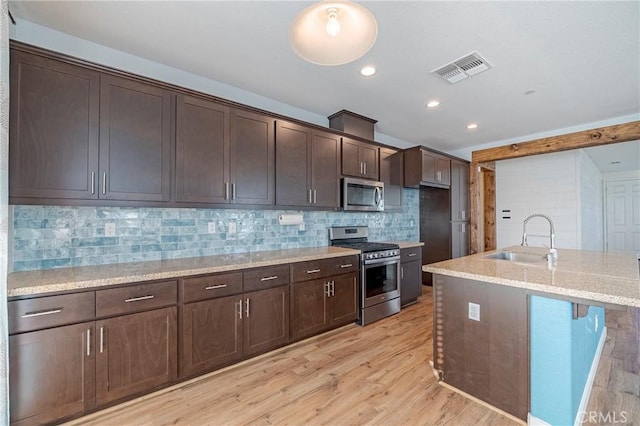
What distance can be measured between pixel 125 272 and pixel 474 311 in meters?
2.46

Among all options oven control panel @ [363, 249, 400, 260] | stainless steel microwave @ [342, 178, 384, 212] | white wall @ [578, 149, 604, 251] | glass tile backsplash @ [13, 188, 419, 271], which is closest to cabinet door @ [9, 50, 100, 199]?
glass tile backsplash @ [13, 188, 419, 271]

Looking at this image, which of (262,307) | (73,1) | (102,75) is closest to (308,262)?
(262,307)

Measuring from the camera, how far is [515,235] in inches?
217

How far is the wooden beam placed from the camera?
358 centimetres

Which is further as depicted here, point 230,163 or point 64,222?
point 230,163

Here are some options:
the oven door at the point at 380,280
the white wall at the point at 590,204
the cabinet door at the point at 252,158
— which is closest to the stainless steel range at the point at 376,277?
the oven door at the point at 380,280

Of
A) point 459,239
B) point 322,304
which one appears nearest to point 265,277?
point 322,304

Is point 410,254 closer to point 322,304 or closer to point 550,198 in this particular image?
point 322,304

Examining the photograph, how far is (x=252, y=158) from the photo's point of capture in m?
2.68

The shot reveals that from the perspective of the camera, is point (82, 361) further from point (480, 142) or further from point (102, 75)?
point (480, 142)

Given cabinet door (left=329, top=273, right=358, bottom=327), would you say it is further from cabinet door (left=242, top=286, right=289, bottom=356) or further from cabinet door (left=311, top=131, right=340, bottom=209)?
cabinet door (left=311, top=131, right=340, bottom=209)

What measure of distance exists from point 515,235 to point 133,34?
21.9 feet

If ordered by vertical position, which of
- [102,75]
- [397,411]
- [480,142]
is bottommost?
[397,411]
